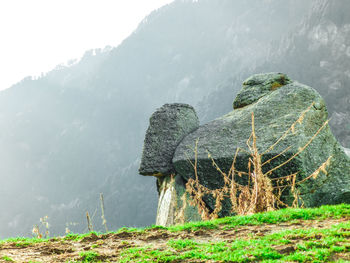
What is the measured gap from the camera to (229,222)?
18.2ft

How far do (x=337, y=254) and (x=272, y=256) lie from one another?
65 centimetres

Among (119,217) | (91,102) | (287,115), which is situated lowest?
(119,217)

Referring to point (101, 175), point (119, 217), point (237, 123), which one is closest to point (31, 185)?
point (101, 175)

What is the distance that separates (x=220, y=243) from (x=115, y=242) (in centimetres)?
178

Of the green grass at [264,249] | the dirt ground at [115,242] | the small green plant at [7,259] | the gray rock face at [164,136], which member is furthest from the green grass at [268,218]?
the gray rock face at [164,136]

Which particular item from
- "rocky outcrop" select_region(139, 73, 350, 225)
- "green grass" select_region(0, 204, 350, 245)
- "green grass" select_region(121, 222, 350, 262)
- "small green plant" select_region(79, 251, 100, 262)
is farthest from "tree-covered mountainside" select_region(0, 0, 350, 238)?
"small green plant" select_region(79, 251, 100, 262)

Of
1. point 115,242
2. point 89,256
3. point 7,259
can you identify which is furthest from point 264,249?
point 7,259

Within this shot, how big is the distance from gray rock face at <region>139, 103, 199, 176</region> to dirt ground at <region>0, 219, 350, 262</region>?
5258mm

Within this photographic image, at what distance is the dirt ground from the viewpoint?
14.0 ft

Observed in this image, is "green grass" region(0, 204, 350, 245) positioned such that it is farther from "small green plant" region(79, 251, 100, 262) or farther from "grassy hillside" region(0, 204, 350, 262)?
"small green plant" region(79, 251, 100, 262)

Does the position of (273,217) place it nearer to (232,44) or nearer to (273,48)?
(273,48)

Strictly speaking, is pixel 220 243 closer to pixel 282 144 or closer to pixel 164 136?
pixel 282 144

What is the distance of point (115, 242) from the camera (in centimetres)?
502

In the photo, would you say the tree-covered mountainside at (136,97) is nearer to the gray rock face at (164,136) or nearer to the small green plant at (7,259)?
the gray rock face at (164,136)
